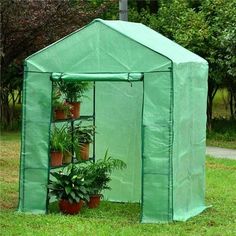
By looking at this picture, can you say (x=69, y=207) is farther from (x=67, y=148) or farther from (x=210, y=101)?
(x=210, y=101)

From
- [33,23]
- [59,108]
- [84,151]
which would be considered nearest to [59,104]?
[59,108]

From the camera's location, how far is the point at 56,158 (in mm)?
10547

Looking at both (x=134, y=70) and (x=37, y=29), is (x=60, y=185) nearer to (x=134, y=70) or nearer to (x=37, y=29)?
(x=134, y=70)

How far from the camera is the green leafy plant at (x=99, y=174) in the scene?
35.2ft

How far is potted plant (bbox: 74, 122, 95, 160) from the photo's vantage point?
11.4 metres

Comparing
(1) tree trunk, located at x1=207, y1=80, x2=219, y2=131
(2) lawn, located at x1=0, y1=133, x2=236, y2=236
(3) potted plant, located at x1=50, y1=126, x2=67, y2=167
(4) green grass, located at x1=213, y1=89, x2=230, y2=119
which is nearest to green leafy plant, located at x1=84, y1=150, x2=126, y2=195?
(2) lawn, located at x1=0, y1=133, x2=236, y2=236

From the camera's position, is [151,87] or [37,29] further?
[37,29]

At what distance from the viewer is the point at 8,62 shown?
2002cm

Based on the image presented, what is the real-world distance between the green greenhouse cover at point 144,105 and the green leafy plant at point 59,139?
27 centimetres

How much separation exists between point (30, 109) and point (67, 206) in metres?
1.44

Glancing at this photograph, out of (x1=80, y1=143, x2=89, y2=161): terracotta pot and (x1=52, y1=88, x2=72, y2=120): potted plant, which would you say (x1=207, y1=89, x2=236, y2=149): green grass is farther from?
(x1=52, y1=88, x2=72, y2=120): potted plant

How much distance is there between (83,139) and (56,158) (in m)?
0.99

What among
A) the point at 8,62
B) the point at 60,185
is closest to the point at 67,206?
the point at 60,185

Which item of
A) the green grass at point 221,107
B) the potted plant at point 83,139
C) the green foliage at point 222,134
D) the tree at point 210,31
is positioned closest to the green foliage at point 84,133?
the potted plant at point 83,139
